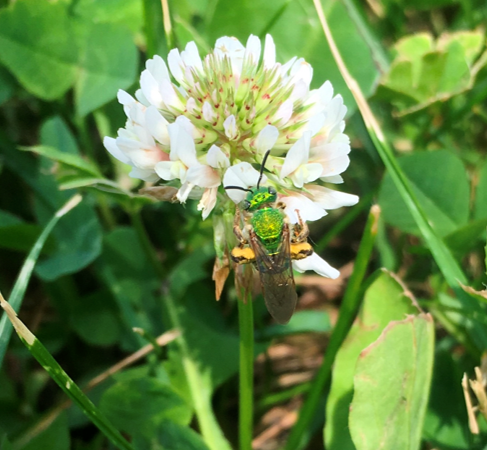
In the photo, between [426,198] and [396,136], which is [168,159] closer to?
[426,198]

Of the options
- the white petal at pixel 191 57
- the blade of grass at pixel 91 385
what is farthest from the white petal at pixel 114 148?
the blade of grass at pixel 91 385

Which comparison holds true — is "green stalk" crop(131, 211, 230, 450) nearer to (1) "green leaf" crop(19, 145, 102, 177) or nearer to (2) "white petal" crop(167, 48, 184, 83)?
(1) "green leaf" crop(19, 145, 102, 177)

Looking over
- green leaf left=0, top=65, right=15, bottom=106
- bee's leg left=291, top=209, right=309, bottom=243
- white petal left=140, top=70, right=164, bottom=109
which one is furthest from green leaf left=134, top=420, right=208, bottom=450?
green leaf left=0, top=65, right=15, bottom=106

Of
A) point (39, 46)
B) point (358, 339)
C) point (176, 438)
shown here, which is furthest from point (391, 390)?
point (39, 46)

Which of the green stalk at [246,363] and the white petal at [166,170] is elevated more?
the white petal at [166,170]

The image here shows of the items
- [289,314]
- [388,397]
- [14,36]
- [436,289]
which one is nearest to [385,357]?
[388,397]

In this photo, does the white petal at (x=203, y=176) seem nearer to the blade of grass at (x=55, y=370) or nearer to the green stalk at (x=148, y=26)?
the blade of grass at (x=55, y=370)

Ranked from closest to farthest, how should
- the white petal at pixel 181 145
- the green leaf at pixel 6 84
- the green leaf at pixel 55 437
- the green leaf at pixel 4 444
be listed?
the white petal at pixel 181 145, the green leaf at pixel 4 444, the green leaf at pixel 55 437, the green leaf at pixel 6 84
